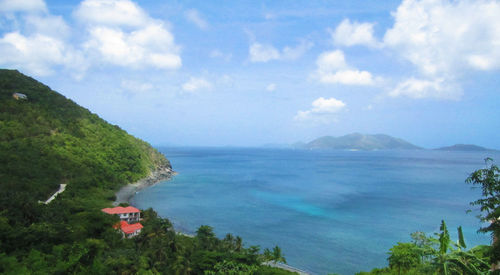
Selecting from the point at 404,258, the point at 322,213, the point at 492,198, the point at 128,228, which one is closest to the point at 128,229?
the point at 128,228

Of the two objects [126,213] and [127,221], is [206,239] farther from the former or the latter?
[126,213]

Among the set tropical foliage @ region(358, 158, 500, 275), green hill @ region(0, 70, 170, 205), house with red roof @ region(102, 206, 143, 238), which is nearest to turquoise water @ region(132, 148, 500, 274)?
house with red roof @ region(102, 206, 143, 238)

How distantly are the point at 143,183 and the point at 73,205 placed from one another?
2897 cm

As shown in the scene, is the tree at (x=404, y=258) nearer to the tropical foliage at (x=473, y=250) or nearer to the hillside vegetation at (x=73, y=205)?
the hillside vegetation at (x=73, y=205)

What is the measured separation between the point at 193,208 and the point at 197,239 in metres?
18.1

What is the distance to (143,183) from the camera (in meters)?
53.1

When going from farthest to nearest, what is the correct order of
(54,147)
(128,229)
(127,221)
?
(54,147) → (127,221) → (128,229)

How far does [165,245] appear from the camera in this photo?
18.5 m

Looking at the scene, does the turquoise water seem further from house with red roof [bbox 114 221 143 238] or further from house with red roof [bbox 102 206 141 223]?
house with red roof [bbox 114 221 143 238]

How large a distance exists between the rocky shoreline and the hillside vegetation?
3.85 ft

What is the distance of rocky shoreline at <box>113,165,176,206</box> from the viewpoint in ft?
133

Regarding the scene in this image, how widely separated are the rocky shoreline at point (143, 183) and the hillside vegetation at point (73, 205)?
3.85ft

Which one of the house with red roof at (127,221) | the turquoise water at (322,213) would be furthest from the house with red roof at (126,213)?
the turquoise water at (322,213)

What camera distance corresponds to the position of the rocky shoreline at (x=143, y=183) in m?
40.6
